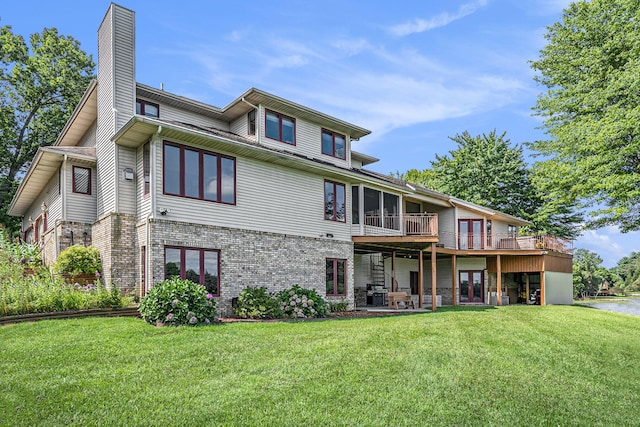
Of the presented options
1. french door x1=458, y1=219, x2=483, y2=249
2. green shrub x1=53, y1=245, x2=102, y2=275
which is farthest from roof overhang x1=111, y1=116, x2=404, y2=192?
french door x1=458, y1=219, x2=483, y2=249

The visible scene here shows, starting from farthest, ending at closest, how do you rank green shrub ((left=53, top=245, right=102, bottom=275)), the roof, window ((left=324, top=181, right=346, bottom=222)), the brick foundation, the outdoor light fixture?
window ((left=324, top=181, right=346, bottom=222)), the roof, the outdoor light fixture, green shrub ((left=53, top=245, right=102, bottom=275)), the brick foundation

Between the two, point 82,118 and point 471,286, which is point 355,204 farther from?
point 82,118

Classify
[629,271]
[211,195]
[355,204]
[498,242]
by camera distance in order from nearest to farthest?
[211,195] → [355,204] → [498,242] → [629,271]

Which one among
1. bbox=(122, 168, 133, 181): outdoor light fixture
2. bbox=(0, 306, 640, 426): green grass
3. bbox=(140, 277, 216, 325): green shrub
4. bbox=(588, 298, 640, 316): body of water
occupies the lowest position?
bbox=(588, 298, 640, 316): body of water

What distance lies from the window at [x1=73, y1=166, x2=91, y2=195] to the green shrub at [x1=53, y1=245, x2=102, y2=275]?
8.62 ft

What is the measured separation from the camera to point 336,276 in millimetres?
17672

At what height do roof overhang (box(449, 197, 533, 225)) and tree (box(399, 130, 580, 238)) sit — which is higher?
tree (box(399, 130, 580, 238))

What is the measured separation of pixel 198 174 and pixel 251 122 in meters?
4.52

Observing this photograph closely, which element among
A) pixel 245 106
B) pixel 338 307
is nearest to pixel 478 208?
pixel 338 307

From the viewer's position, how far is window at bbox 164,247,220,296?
12.9 metres

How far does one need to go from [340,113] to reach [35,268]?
13.0 m

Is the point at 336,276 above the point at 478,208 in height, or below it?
below

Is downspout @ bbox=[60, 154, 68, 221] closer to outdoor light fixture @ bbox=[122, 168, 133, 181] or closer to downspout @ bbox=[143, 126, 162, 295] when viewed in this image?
outdoor light fixture @ bbox=[122, 168, 133, 181]

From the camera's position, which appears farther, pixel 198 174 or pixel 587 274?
pixel 587 274
